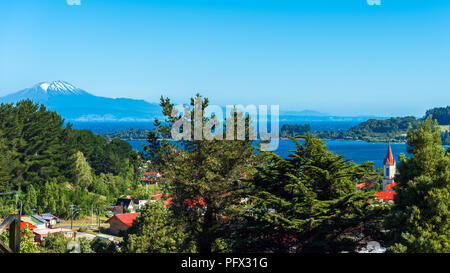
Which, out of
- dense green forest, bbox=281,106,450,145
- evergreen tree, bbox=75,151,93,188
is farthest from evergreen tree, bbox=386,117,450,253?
dense green forest, bbox=281,106,450,145

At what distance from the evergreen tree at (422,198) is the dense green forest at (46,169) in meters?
28.6

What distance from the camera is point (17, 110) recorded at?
3716cm

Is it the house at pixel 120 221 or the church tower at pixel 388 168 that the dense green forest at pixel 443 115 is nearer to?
the church tower at pixel 388 168

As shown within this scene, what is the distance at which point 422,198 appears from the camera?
6449 mm

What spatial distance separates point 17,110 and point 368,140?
115691 mm

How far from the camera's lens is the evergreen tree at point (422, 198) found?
6117 millimetres

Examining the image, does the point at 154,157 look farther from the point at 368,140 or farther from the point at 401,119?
the point at 401,119

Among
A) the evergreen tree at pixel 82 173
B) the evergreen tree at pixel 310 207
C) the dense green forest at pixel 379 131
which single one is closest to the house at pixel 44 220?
the evergreen tree at pixel 82 173

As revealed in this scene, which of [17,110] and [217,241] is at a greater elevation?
[17,110]

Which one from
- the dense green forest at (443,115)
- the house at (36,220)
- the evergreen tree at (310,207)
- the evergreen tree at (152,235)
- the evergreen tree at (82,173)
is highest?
the dense green forest at (443,115)

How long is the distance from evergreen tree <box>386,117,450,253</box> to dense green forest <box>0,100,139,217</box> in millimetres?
28561

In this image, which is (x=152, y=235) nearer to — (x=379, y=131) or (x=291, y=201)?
(x=291, y=201)
